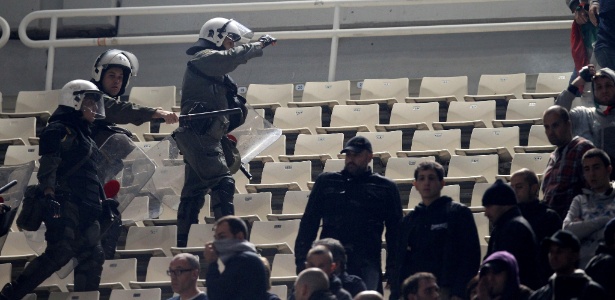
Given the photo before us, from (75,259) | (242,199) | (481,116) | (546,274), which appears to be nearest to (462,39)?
(481,116)

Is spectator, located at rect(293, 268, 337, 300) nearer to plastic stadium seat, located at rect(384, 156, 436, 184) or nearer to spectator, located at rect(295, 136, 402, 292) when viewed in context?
spectator, located at rect(295, 136, 402, 292)

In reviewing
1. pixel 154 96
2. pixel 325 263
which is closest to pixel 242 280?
pixel 325 263

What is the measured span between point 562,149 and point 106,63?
396 cm

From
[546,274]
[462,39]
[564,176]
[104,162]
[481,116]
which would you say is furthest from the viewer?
[462,39]

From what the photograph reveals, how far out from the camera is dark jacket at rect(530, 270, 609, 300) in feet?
25.2

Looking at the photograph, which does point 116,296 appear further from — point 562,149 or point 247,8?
point 247,8

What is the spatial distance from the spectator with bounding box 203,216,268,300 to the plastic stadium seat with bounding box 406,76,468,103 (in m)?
5.31

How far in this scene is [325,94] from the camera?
14.4m

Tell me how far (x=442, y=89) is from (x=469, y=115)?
878 mm

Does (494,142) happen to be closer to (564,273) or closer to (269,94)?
(269,94)

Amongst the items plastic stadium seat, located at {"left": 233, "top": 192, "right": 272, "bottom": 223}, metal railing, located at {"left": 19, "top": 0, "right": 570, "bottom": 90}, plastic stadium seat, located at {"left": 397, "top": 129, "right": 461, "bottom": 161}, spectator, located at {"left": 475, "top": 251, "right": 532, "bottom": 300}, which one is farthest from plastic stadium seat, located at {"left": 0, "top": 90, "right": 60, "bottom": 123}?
spectator, located at {"left": 475, "top": 251, "right": 532, "bottom": 300}

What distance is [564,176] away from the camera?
939 centimetres

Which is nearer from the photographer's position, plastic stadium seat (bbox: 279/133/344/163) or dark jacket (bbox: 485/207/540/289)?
dark jacket (bbox: 485/207/540/289)

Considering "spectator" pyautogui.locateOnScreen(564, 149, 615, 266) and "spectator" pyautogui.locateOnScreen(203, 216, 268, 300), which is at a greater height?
"spectator" pyautogui.locateOnScreen(564, 149, 615, 266)
